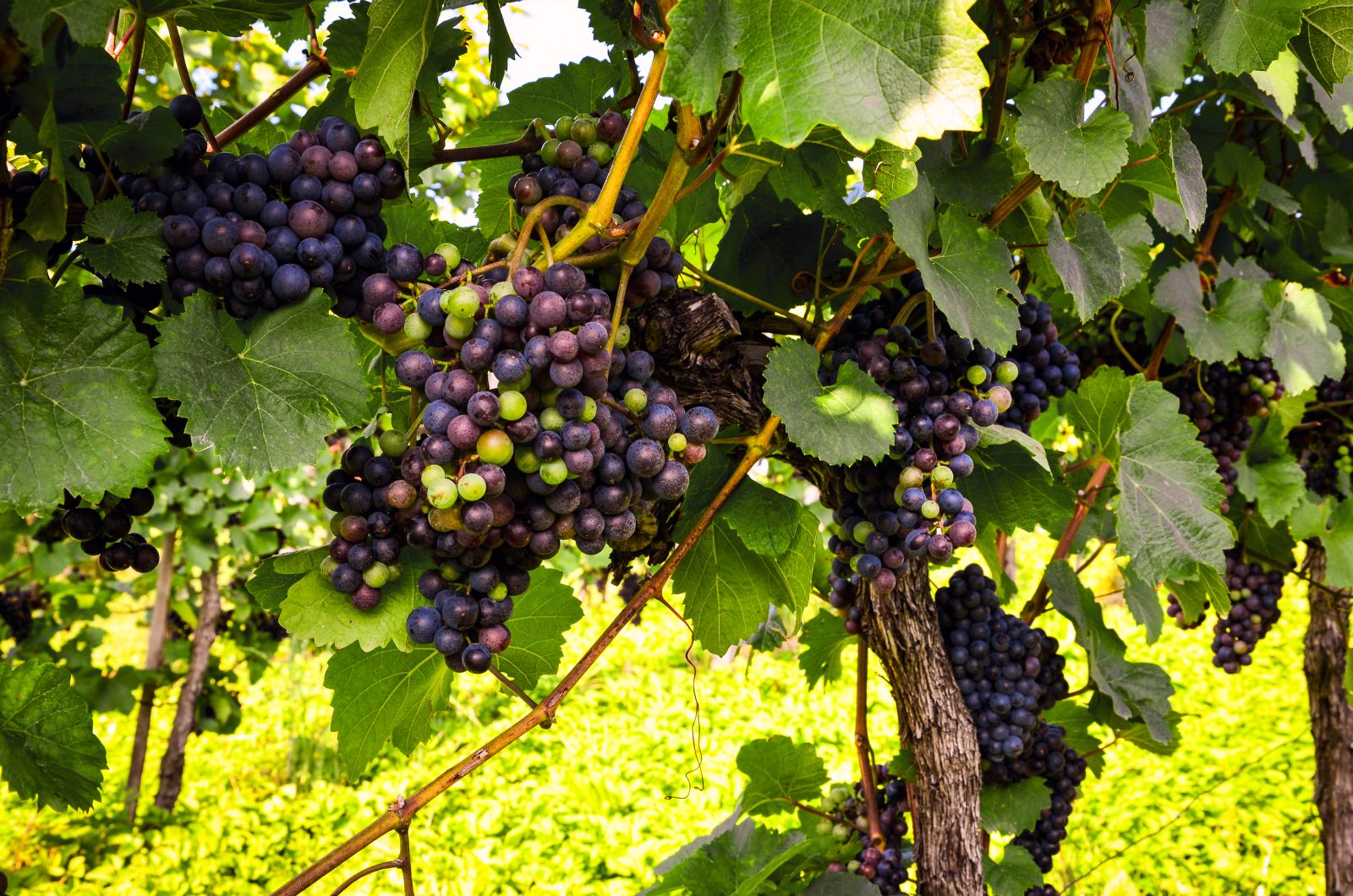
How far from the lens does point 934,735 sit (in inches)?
60.0

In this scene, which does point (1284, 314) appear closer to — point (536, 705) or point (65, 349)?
point (536, 705)

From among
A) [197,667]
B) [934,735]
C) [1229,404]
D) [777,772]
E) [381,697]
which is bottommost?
[197,667]

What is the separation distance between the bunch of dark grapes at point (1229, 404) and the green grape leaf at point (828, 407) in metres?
1.28

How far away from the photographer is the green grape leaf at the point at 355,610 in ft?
3.07

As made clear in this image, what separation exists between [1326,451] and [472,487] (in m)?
2.54

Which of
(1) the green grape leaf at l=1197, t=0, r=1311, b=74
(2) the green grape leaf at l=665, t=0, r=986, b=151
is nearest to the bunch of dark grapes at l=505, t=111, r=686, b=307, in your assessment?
(2) the green grape leaf at l=665, t=0, r=986, b=151

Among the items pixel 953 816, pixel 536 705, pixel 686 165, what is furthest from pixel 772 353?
pixel 953 816

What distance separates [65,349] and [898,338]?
0.90 m

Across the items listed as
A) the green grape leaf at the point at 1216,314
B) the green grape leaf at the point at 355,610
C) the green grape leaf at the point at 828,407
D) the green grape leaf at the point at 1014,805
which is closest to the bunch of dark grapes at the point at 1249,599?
the green grape leaf at the point at 1216,314

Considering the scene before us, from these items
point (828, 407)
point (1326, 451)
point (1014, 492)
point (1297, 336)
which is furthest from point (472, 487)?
point (1326, 451)

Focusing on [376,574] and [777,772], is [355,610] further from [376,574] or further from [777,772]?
[777,772]

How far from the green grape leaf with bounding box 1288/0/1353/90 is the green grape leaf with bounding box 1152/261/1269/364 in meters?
0.54

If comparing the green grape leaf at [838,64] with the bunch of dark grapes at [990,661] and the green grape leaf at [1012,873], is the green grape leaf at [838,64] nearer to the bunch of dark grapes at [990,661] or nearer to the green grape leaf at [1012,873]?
the bunch of dark grapes at [990,661]

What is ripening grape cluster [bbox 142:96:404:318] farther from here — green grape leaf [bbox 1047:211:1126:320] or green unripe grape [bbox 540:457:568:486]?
green grape leaf [bbox 1047:211:1126:320]
